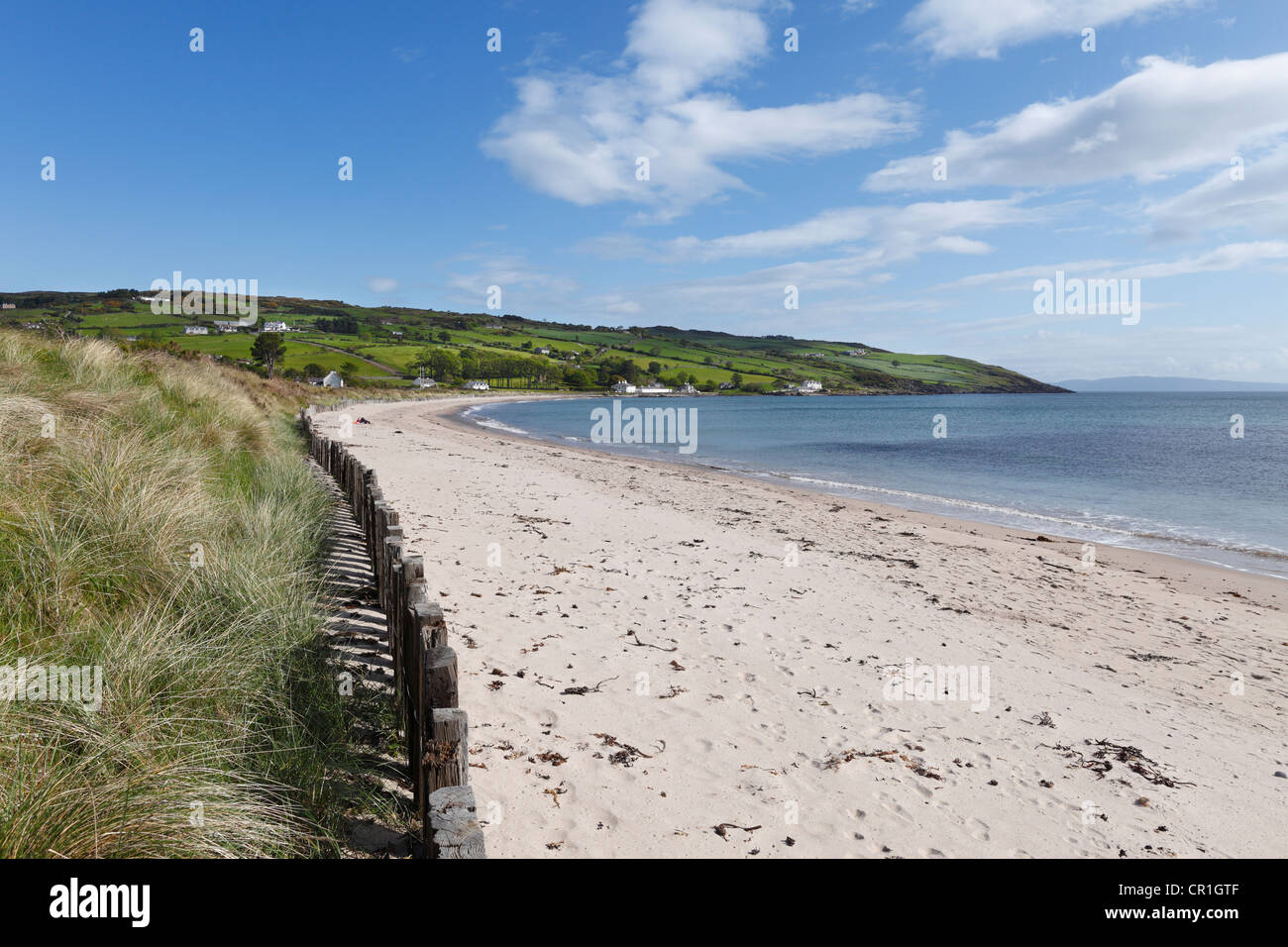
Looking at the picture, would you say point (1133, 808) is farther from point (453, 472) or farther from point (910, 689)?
point (453, 472)

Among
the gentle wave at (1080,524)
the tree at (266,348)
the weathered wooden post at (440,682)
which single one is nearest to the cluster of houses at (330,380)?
the tree at (266,348)

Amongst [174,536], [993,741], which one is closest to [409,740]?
[174,536]

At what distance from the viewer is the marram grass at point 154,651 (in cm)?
251

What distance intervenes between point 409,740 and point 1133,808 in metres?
4.34

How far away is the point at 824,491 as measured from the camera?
20.9 m

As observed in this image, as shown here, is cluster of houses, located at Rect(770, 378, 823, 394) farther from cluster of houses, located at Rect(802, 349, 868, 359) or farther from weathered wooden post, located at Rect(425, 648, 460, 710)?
weathered wooden post, located at Rect(425, 648, 460, 710)

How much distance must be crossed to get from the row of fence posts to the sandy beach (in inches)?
27.4

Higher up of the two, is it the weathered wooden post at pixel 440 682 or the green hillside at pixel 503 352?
the green hillside at pixel 503 352

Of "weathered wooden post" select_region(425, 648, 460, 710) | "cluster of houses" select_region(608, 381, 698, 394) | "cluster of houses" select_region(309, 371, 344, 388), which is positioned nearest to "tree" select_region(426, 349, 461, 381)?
"cluster of houses" select_region(309, 371, 344, 388)

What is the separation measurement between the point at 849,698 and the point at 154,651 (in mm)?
4751

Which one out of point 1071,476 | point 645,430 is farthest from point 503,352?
point 1071,476

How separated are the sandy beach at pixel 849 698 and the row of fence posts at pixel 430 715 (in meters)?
0.69

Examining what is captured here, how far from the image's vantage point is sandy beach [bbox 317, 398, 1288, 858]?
3744 millimetres

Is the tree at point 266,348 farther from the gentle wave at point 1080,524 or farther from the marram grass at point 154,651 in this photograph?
the marram grass at point 154,651
